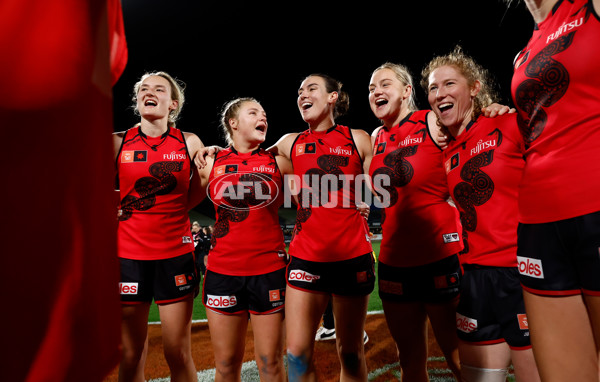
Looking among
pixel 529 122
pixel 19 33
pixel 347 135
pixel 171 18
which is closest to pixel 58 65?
pixel 19 33

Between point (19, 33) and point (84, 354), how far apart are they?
0.61 metres

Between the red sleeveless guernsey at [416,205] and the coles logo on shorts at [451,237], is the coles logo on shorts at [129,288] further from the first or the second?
the coles logo on shorts at [451,237]

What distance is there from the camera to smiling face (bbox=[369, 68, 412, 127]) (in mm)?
3143

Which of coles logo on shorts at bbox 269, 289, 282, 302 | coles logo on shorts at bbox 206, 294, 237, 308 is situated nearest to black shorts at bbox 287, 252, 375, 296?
coles logo on shorts at bbox 269, 289, 282, 302

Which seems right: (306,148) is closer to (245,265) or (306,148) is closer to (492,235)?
(245,265)

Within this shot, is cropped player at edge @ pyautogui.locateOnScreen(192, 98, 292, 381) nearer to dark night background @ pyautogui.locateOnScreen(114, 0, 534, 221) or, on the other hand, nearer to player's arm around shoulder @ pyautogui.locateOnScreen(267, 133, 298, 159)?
player's arm around shoulder @ pyautogui.locateOnScreen(267, 133, 298, 159)

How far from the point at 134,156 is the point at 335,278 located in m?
2.00

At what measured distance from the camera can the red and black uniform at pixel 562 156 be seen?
52.1 inches

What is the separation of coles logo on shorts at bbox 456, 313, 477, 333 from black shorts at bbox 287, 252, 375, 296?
2.48ft

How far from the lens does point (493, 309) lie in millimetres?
2203

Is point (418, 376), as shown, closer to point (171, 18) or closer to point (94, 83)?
point (94, 83)

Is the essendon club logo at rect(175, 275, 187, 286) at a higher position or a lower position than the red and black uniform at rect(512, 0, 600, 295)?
lower

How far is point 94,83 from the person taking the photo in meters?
0.75

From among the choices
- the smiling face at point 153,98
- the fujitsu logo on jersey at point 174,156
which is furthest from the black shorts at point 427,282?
the smiling face at point 153,98
